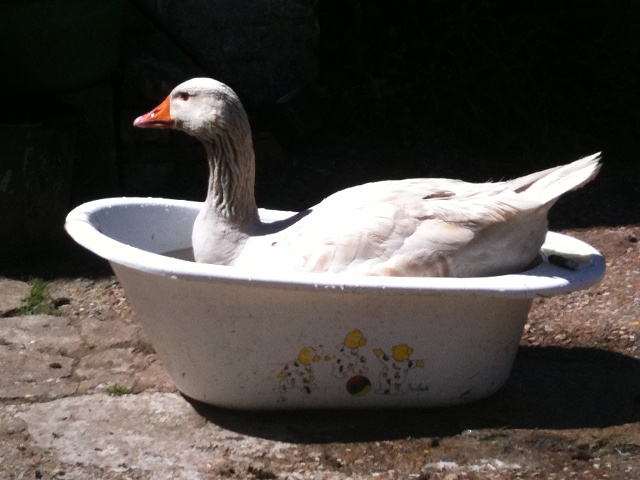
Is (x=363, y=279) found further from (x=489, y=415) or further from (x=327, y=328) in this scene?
(x=489, y=415)

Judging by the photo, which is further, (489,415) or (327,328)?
(489,415)

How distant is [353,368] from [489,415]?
1.68ft

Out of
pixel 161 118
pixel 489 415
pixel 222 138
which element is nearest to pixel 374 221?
pixel 222 138

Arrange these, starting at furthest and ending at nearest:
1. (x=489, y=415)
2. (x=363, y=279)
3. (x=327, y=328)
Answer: (x=489, y=415), (x=327, y=328), (x=363, y=279)

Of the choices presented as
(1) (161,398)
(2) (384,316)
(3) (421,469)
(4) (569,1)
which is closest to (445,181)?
(2) (384,316)

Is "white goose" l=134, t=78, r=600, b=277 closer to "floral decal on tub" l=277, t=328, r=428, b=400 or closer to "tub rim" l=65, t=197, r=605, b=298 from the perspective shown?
"tub rim" l=65, t=197, r=605, b=298

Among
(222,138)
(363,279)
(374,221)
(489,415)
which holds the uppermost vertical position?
(222,138)

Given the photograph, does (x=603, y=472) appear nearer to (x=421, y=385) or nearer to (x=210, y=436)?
(x=421, y=385)

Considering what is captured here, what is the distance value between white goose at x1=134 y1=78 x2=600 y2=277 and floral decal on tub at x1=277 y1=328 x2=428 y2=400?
0.24 m

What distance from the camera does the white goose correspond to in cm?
296

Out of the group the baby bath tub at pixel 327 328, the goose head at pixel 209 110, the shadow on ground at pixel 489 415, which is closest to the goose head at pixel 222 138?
the goose head at pixel 209 110

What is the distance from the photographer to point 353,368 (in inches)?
120

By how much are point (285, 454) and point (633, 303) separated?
190cm

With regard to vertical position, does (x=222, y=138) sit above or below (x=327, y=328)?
above
